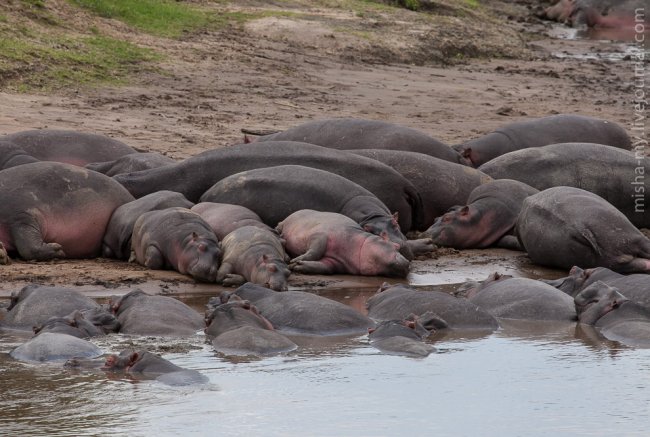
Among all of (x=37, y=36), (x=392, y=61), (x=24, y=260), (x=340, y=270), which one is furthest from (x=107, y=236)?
(x=392, y=61)

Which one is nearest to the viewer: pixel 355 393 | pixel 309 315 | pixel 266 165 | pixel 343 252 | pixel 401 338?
pixel 355 393

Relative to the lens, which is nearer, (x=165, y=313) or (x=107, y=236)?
(x=165, y=313)

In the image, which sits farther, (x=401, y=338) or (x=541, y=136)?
(x=541, y=136)

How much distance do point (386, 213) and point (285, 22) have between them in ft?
34.9

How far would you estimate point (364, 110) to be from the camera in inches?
655

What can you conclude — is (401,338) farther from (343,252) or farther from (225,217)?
(225,217)

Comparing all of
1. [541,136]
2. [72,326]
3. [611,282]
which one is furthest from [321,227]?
[541,136]

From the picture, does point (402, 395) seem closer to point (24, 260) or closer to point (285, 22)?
point (24, 260)

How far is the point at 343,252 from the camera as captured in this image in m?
9.98

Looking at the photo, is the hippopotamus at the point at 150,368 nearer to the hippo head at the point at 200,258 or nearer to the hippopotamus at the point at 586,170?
the hippo head at the point at 200,258

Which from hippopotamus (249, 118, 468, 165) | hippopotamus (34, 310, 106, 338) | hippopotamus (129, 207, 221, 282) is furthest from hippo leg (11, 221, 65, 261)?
hippopotamus (249, 118, 468, 165)

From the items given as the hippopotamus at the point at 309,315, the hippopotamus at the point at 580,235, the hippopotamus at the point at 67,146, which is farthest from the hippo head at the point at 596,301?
the hippopotamus at the point at 67,146

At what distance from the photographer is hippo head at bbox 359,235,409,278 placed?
988 cm

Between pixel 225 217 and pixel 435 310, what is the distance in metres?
2.49
